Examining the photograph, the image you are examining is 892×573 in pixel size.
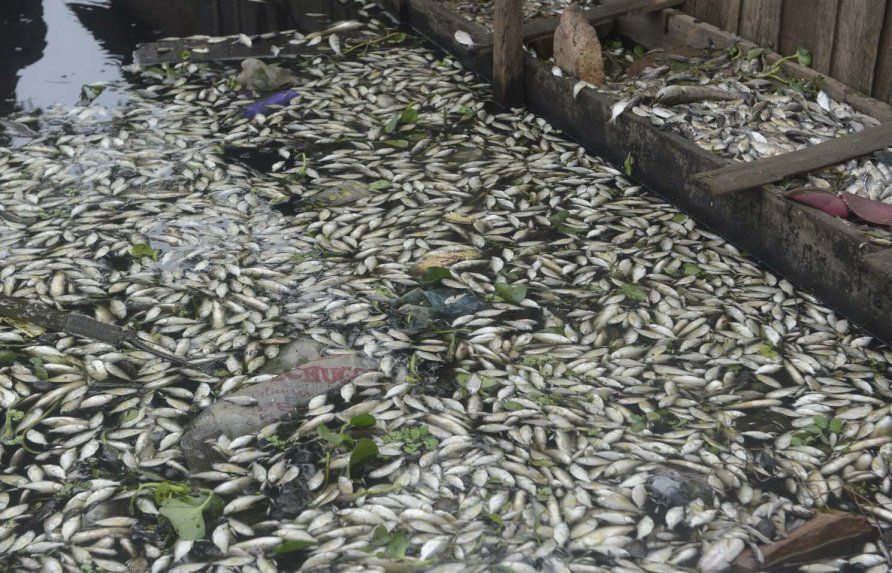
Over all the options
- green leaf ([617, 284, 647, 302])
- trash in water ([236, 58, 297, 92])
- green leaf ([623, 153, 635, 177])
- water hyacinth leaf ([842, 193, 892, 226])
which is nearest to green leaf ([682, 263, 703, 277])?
green leaf ([617, 284, 647, 302])

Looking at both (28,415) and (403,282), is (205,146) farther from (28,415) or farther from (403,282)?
(28,415)

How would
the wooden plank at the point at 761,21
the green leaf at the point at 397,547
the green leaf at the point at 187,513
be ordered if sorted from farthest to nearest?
1. the wooden plank at the point at 761,21
2. the green leaf at the point at 187,513
3. the green leaf at the point at 397,547

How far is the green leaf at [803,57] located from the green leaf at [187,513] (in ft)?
12.1

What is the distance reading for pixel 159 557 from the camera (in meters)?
2.93

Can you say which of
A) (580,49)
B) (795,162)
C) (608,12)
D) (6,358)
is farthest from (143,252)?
(608,12)

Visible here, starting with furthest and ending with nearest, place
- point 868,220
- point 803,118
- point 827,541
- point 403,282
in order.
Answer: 1. point 803,118
2. point 403,282
3. point 868,220
4. point 827,541

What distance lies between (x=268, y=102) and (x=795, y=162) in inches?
125

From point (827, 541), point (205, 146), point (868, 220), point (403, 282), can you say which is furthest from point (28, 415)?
point (868, 220)

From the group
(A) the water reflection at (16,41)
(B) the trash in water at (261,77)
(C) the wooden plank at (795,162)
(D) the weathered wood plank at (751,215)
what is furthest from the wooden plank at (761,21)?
(A) the water reflection at (16,41)

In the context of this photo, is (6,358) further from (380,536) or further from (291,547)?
(380,536)

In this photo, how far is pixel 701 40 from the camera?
5648 millimetres

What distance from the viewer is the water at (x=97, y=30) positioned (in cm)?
629

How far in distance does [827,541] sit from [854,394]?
29.4 inches

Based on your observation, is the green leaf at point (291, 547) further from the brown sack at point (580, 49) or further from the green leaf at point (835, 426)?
the brown sack at point (580, 49)
